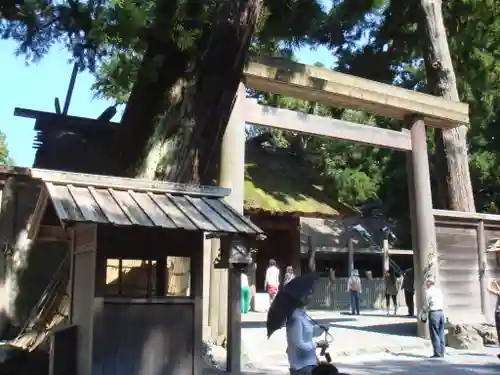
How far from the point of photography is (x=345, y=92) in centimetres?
1112

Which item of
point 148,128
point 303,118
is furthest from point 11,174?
point 303,118

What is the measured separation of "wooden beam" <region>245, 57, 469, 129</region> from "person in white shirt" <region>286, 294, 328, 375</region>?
5507mm

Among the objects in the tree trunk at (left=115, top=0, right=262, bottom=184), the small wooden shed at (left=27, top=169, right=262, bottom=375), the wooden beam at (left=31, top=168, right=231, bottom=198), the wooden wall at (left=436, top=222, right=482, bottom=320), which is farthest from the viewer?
the wooden wall at (left=436, top=222, right=482, bottom=320)

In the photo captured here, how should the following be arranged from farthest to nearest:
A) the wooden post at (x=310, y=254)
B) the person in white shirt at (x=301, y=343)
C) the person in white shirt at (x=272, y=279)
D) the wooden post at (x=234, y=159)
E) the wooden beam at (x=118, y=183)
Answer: the wooden post at (x=310, y=254), the person in white shirt at (x=272, y=279), the wooden post at (x=234, y=159), the wooden beam at (x=118, y=183), the person in white shirt at (x=301, y=343)

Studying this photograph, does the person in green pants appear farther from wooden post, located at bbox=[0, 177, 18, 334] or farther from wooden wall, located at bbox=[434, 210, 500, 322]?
wooden post, located at bbox=[0, 177, 18, 334]

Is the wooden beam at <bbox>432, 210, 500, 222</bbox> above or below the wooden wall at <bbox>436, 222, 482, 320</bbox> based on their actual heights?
above

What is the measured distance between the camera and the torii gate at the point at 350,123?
31.8ft

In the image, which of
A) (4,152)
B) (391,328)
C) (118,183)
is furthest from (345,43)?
(4,152)

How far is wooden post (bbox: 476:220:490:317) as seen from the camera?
12.7 metres

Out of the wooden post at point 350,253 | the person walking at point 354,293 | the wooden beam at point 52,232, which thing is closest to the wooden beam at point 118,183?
the wooden beam at point 52,232

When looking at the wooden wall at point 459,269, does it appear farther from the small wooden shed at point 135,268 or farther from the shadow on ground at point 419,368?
Result: the small wooden shed at point 135,268

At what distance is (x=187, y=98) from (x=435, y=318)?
5662 millimetres

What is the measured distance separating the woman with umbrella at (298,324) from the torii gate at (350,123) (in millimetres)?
3921

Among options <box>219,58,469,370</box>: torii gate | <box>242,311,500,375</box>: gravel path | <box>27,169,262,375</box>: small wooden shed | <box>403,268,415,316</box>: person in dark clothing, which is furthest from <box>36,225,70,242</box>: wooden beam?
<box>403,268,415,316</box>: person in dark clothing
